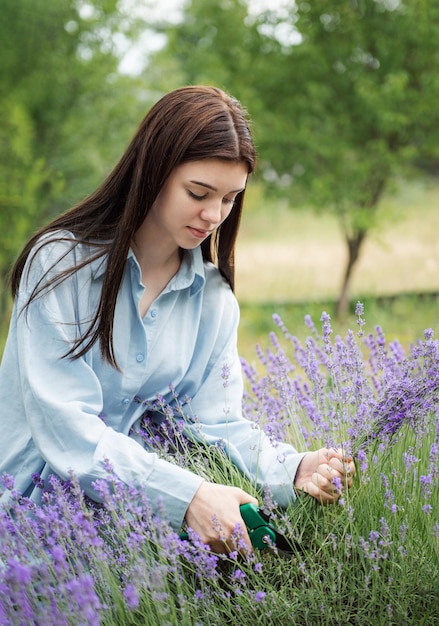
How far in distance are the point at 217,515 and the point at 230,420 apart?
518 mm

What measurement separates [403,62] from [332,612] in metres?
6.18

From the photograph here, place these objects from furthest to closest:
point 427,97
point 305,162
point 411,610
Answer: point 305,162 < point 427,97 < point 411,610

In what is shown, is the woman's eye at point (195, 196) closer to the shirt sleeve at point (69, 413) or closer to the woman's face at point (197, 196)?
the woman's face at point (197, 196)

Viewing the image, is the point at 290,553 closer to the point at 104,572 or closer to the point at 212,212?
the point at 104,572

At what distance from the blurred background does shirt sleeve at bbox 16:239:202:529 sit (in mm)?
4452

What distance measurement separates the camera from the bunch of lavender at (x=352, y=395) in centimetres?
179

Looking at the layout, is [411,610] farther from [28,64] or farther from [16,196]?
[28,64]

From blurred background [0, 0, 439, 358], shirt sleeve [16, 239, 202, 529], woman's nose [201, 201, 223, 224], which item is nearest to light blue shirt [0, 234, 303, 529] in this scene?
shirt sleeve [16, 239, 202, 529]

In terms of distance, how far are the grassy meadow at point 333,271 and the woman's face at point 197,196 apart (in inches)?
62.9

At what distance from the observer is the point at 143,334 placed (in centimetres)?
217

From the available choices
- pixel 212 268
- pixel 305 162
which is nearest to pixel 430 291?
pixel 305 162

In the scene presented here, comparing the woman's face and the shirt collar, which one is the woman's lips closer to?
the woman's face

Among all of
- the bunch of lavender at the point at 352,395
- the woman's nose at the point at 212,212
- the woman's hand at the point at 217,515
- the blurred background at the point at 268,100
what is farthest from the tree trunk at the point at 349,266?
the woman's hand at the point at 217,515

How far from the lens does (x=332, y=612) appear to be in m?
1.67
